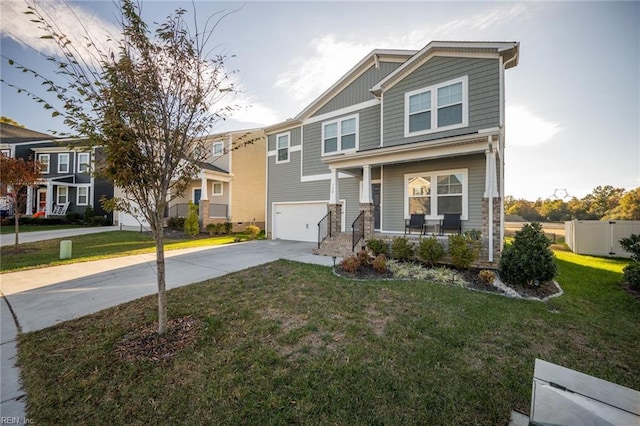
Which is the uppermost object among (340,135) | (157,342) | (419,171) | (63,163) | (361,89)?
(361,89)

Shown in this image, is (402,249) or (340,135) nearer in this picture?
(402,249)

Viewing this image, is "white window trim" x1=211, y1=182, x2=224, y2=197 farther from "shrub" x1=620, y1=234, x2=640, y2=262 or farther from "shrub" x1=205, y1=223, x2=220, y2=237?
"shrub" x1=620, y1=234, x2=640, y2=262

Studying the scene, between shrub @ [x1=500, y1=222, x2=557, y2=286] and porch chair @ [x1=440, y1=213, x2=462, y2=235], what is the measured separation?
6.15ft

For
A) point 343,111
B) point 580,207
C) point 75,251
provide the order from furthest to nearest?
point 580,207 → point 343,111 → point 75,251

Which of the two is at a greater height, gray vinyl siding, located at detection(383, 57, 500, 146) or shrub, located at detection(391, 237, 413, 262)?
gray vinyl siding, located at detection(383, 57, 500, 146)

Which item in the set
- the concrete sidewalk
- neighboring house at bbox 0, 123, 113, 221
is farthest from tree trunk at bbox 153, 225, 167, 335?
neighboring house at bbox 0, 123, 113, 221

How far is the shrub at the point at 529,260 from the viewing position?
5926 mm

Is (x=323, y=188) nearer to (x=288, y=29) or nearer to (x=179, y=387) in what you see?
(x=288, y=29)

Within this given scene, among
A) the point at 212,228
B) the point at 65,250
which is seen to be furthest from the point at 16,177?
the point at 212,228

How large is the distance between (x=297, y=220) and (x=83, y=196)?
796 inches

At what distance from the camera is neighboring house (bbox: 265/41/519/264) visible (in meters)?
7.82

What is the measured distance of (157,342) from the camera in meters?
3.43

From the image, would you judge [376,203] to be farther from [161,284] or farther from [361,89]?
[161,284]

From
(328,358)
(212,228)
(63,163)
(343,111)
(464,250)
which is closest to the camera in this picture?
(328,358)
